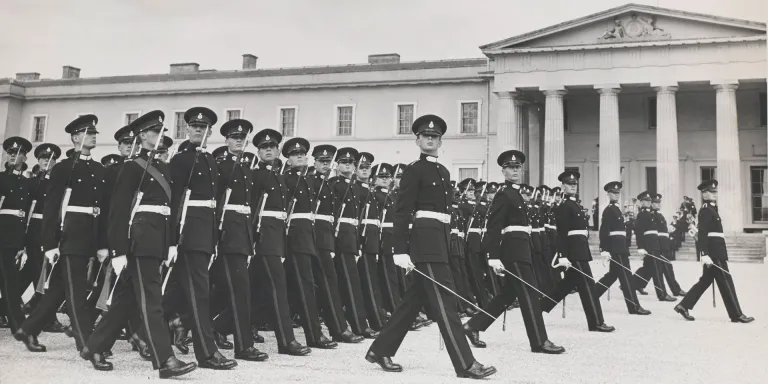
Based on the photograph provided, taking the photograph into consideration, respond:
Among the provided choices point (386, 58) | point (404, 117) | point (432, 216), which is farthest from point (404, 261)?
point (386, 58)

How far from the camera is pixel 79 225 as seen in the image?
310 inches

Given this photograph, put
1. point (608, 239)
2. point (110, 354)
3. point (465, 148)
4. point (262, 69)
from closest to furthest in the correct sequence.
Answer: point (110, 354) < point (608, 239) < point (465, 148) < point (262, 69)

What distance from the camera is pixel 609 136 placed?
36.2 meters

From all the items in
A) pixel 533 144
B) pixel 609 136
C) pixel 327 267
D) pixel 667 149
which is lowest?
pixel 327 267

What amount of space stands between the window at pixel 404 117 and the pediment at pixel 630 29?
20.1 ft

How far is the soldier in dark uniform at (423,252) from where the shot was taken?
7062 millimetres

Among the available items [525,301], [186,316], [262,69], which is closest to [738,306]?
[525,301]

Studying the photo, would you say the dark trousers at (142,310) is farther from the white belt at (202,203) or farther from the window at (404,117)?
the window at (404,117)

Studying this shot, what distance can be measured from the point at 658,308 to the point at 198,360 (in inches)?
438

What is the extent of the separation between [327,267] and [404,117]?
32.2 meters

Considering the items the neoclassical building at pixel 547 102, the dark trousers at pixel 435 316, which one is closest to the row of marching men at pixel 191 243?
the dark trousers at pixel 435 316

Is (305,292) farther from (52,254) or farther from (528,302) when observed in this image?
(52,254)

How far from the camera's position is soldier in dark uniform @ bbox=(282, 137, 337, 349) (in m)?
8.60

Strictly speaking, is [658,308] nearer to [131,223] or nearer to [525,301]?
[525,301]
